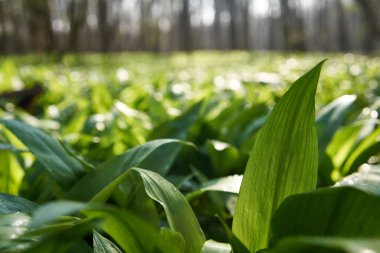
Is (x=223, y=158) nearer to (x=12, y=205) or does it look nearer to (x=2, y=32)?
(x=12, y=205)

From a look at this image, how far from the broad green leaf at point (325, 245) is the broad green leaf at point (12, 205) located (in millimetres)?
411

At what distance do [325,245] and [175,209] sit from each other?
35 cm

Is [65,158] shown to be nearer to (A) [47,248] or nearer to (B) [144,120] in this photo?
Result: (A) [47,248]

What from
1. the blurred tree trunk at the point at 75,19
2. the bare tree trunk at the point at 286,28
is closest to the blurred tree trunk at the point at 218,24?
the bare tree trunk at the point at 286,28

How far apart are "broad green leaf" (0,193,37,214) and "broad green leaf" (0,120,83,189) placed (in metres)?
0.14

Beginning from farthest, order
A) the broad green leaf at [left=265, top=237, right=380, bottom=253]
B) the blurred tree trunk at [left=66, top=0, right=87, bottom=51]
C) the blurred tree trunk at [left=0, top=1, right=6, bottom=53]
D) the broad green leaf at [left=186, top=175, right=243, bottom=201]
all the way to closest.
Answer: the blurred tree trunk at [left=0, top=1, right=6, bottom=53], the blurred tree trunk at [left=66, top=0, right=87, bottom=51], the broad green leaf at [left=186, top=175, right=243, bottom=201], the broad green leaf at [left=265, top=237, right=380, bottom=253]

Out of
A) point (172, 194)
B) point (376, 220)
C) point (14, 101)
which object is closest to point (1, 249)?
point (172, 194)

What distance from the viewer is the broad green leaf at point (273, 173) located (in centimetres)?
68

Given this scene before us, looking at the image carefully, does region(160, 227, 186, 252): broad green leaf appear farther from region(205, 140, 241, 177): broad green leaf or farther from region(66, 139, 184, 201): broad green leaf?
region(205, 140, 241, 177): broad green leaf

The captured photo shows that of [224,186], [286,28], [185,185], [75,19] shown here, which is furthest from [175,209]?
[286,28]

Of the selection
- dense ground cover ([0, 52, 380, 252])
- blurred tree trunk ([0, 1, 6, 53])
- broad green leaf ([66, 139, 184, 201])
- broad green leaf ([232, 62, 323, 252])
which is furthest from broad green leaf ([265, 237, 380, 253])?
blurred tree trunk ([0, 1, 6, 53])

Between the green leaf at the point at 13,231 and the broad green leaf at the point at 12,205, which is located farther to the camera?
the broad green leaf at the point at 12,205

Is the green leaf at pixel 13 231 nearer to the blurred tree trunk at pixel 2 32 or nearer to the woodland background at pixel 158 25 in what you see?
the woodland background at pixel 158 25

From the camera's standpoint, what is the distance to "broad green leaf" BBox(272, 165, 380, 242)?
1.94 feet
